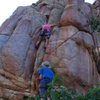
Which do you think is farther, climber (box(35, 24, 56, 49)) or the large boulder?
climber (box(35, 24, 56, 49))

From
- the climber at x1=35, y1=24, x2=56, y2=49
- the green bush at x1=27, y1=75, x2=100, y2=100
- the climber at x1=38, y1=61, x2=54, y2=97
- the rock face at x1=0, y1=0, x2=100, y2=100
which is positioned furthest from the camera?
the climber at x1=35, y1=24, x2=56, y2=49

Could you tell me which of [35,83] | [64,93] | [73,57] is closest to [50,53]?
[73,57]

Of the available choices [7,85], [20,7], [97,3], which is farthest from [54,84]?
[97,3]

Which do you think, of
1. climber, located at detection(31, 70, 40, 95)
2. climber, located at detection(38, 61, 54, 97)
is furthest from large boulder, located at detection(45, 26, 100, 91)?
climber, located at detection(38, 61, 54, 97)

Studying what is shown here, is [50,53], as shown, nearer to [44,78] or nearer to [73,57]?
[73,57]

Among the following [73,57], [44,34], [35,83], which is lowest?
[35,83]

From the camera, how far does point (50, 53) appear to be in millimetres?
16516

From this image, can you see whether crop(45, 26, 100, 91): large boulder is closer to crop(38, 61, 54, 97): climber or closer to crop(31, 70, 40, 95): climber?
crop(31, 70, 40, 95): climber

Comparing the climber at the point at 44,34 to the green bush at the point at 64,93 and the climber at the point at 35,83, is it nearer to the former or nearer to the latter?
the climber at the point at 35,83

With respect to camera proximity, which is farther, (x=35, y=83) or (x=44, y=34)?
(x=44, y=34)

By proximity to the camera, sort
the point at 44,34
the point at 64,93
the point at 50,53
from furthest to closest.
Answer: the point at 44,34 < the point at 50,53 < the point at 64,93

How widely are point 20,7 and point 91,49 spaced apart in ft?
21.4

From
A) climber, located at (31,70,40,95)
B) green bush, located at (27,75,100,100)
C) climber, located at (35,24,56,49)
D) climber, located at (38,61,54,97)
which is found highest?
climber, located at (35,24,56,49)

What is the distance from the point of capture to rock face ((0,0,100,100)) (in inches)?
623
